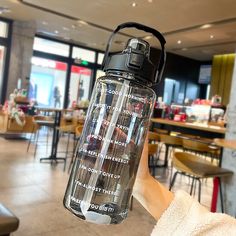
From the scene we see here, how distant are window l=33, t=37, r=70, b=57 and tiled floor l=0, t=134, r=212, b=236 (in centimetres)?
675

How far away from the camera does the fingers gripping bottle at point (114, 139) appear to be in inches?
20.6

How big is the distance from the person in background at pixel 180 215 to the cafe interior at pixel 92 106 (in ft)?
0.78

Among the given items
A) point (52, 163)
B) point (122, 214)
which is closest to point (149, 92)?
point (122, 214)

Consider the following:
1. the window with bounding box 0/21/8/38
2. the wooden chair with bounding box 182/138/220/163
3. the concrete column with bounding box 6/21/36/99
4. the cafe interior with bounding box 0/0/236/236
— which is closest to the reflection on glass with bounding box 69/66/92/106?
the cafe interior with bounding box 0/0/236/236

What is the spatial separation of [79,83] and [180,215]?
12322mm

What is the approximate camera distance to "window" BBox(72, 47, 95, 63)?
12337 millimetres

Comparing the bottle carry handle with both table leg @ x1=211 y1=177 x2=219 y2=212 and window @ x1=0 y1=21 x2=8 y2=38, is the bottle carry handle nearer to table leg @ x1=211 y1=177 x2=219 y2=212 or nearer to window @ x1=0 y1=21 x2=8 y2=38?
table leg @ x1=211 y1=177 x2=219 y2=212

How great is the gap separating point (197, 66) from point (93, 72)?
4447 millimetres

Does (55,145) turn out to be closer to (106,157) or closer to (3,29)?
(106,157)

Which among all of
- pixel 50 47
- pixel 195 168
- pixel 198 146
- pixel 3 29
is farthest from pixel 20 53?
pixel 195 168

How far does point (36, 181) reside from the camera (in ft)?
13.3

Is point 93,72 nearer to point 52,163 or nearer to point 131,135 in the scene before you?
point 52,163

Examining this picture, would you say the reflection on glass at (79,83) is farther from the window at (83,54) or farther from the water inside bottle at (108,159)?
the water inside bottle at (108,159)

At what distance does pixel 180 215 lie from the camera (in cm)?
65
